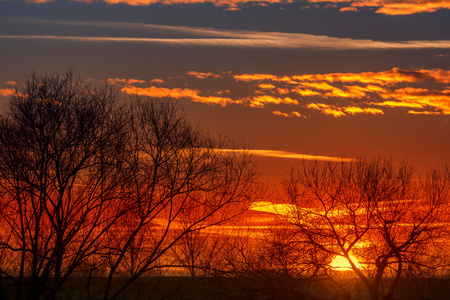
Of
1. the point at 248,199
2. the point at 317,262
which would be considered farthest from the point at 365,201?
the point at 248,199

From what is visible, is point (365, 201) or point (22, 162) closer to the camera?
point (22, 162)

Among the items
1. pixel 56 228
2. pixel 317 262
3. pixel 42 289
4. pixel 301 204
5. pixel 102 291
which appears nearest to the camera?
pixel 42 289

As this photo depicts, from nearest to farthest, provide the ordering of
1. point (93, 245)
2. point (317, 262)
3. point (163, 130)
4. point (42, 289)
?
point (42, 289)
point (93, 245)
point (163, 130)
point (317, 262)

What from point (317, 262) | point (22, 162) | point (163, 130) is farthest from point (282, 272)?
point (22, 162)

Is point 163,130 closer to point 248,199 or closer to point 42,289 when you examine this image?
point 248,199

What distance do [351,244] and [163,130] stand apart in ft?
46.7

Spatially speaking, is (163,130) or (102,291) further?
(102,291)

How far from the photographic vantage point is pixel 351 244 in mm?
34938

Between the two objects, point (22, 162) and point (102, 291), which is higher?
point (22, 162)

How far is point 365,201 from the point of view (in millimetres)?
35531

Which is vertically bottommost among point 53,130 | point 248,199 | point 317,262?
point 317,262

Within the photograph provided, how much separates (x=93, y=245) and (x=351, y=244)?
1644 centimetres

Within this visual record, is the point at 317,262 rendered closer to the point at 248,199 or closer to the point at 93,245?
the point at 248,199

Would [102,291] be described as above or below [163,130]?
below
